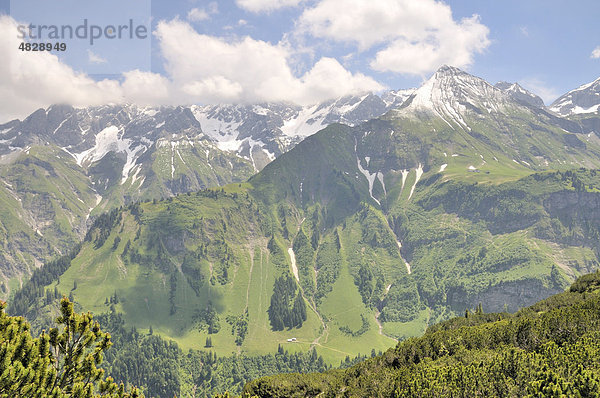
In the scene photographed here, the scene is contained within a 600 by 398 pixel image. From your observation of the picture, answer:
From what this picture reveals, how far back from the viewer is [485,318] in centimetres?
8719

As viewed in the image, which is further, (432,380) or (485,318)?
(485,318)

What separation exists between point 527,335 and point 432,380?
19.0m

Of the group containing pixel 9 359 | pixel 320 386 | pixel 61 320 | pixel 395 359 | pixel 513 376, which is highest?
pixel 61 320

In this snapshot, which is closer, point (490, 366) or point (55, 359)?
point (55, 359)

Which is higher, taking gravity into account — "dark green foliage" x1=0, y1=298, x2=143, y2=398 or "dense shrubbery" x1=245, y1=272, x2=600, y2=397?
"dark green foliage" x1=0, y1=298, x2=143, y2=398

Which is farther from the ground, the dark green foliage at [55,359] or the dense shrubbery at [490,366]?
the dark green foliage at [55,359]

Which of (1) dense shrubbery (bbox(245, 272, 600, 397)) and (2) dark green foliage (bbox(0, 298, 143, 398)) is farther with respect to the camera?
(1) dense shrubbery (bbox(245, 272, 600, 397))

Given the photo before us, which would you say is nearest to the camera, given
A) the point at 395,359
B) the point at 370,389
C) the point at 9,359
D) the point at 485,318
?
the point at 9,359

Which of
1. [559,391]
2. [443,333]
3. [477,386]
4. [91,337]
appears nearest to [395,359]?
[443,333]

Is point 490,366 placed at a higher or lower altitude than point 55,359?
lower

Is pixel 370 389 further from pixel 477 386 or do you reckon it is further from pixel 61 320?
pixel 61 320

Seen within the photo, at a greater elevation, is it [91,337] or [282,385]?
[91,337]

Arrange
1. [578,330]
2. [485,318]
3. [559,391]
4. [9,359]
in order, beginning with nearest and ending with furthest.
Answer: [9,359]
[559,391]
[578,330]
[485,318]

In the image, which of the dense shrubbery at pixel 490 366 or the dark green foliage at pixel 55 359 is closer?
the dark green foliage at pixel 55 359
